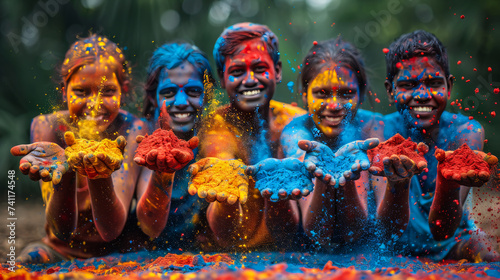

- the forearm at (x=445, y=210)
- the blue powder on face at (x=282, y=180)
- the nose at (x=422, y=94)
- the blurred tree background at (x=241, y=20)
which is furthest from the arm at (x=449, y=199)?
the blue powder on face at (x=282, y=180)

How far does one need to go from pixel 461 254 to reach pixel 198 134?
163cm

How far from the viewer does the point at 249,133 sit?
8.37 feet

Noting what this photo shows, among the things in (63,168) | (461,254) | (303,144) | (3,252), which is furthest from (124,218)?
(461,254)

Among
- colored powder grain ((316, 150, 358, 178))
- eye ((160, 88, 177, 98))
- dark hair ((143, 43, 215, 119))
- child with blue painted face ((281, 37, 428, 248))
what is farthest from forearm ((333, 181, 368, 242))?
eye ((160, 88, 177, 98))

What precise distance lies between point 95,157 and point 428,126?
1780 mm

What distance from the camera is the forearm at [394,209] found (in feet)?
7.01

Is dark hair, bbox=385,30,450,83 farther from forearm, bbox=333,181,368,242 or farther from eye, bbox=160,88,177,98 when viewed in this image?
eye, bbox=160,88,177,98

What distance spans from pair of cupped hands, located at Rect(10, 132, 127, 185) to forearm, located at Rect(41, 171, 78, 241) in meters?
0.17

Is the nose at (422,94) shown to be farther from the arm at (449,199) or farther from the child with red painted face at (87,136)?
the child with red painted face at (87,136)

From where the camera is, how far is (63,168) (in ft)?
6.76

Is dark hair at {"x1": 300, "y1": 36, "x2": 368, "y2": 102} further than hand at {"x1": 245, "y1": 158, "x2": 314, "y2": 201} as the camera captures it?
Yes

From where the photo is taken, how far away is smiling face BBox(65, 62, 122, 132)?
251cm

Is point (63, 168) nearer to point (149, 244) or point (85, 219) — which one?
point (85, 219)

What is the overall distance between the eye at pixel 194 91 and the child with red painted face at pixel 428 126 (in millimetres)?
1099
